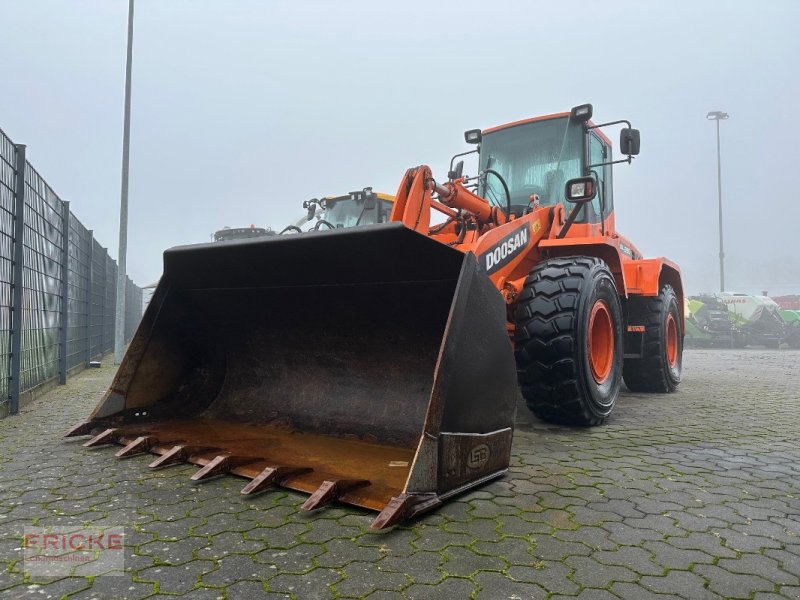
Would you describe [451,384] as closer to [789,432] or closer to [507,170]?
[789,432]

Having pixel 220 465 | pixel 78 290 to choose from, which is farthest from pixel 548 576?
pixel 78 290

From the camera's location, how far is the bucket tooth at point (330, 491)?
7.53 ft

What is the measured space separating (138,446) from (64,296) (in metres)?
5.08

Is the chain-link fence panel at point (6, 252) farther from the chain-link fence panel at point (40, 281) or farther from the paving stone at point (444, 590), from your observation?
the paving stone at point (444, 590)

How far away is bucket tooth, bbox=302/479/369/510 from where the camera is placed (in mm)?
2295

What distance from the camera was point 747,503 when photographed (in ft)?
8.58

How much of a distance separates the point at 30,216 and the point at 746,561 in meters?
6.65

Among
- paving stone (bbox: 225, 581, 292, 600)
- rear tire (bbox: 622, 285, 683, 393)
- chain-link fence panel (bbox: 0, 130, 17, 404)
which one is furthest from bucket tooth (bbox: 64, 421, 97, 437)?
rear tire (bbox: 622, 285, 683, 393)

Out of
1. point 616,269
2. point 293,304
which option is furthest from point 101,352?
point 616,269

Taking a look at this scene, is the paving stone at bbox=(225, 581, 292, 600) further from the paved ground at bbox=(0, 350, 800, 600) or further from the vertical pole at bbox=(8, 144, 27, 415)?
the vertical pole at bbox=(8, 144, 27, 415)

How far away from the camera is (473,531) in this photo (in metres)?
2.23

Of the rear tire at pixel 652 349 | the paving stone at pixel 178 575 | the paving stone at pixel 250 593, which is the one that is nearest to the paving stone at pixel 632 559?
the paving stone at pixel 250 593

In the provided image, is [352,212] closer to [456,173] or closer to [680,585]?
[456,173]

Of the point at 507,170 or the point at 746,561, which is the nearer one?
the point at 746,561
